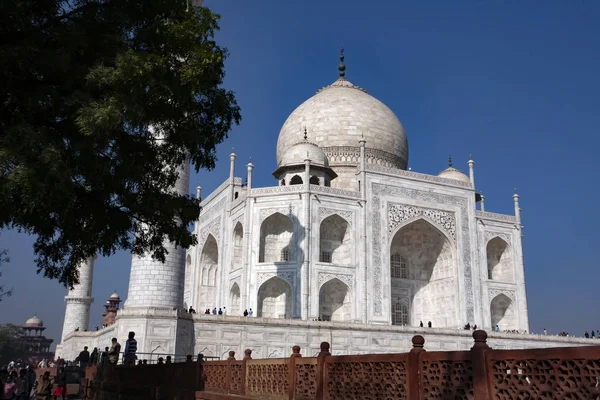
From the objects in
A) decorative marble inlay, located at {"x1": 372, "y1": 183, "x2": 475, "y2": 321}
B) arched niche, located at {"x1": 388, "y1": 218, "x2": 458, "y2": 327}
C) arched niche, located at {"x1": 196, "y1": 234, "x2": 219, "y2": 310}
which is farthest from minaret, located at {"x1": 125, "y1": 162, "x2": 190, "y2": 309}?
arched niche, located at {"x1": 196, "y1": 234, "x2": 219, "y2": 310}

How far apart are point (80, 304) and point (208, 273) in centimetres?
598

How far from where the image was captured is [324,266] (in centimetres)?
2220

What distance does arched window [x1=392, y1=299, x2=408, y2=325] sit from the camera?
83.2 feet

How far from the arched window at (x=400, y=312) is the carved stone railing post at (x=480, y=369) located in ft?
72.6

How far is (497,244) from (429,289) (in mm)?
3938

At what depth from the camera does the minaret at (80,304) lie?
2666 centimetres

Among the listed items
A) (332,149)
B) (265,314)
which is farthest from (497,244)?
(265,314)

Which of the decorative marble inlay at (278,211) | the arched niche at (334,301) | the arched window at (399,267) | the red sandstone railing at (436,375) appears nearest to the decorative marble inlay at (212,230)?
the decorative marble inlay at (278,211)

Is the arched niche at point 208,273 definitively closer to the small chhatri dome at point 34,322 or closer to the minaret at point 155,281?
the minaret at point 155,281

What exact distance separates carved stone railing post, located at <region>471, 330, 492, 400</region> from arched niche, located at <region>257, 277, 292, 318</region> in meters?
19.2

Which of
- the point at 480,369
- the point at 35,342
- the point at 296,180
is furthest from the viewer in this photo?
the point at 35,342

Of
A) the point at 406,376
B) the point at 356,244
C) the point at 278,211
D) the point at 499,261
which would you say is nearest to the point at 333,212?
the point at 356,244

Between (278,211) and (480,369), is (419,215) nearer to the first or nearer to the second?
(278,211)

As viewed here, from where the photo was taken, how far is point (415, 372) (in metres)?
4.22
